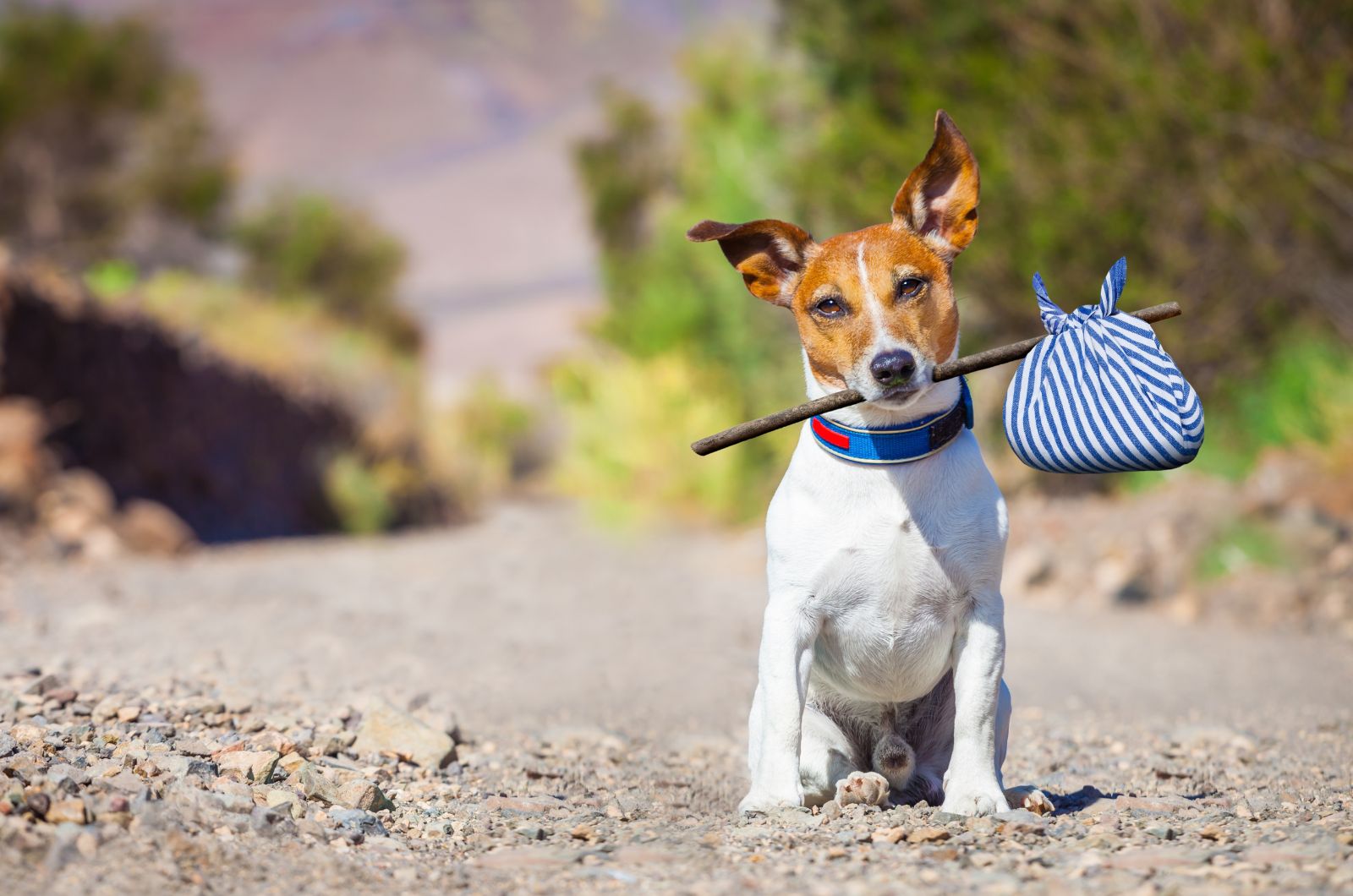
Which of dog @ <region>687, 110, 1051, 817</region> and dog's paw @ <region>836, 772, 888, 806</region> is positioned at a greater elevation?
dog @ <region>687, 110, 1051, 817</region>

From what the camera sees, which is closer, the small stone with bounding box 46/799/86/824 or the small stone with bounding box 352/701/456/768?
the small stone with bounding box 46/799/86/824

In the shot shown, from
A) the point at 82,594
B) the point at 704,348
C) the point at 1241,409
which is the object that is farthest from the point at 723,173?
the point at 82,594

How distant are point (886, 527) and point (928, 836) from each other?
28.9 inches

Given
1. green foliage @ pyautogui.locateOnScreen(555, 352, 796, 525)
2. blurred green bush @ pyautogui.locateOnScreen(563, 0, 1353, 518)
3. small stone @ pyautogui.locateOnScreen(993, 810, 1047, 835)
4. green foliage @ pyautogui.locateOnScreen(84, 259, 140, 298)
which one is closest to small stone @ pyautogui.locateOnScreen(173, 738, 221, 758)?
small stone @ pyautogui.locateOnScreen(993, 810, 1047, 835)

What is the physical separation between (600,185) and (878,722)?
17.7 metres

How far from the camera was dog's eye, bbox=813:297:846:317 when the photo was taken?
319 cm

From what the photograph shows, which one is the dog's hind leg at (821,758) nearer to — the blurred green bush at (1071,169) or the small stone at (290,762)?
the small stone at (290,762)

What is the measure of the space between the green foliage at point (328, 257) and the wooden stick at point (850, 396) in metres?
27.9

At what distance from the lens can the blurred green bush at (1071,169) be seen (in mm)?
8836

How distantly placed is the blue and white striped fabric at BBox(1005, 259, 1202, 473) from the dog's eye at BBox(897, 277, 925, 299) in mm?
328

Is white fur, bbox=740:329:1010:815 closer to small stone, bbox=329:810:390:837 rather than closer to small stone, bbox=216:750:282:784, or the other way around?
small stone, bbox=329:810:390:837

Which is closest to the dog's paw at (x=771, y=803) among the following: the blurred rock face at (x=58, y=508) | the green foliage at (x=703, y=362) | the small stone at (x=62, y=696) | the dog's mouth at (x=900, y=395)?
the dog's mouth at (x=900, y=395)

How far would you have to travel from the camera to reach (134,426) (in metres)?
12.9

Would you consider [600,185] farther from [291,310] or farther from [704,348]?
[704,348]
